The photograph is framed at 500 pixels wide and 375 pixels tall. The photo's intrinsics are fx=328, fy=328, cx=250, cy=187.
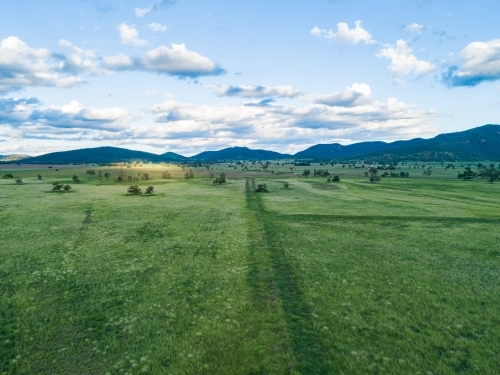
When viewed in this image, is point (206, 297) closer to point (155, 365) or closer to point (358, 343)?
point (155, 365)

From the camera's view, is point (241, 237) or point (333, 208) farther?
point (333, 208)

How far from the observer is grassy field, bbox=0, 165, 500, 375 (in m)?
15.4

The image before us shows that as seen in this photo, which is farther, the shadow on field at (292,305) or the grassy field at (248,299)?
the grassy field at (248,299)

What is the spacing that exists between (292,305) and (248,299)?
305cm

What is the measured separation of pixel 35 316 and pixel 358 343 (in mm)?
18660

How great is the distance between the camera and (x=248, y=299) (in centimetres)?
2219

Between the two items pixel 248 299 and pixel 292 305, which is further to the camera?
pixel 248 299

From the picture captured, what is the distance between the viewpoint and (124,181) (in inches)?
5241

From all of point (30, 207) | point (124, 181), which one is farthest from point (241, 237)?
point (124, 181)

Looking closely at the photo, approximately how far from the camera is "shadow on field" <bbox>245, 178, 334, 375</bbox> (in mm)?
15141

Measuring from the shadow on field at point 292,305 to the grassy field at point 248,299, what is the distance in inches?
3.7

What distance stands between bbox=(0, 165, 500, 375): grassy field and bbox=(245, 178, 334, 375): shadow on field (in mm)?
95

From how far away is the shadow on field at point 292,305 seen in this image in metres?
15.1

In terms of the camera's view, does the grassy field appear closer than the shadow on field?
No
